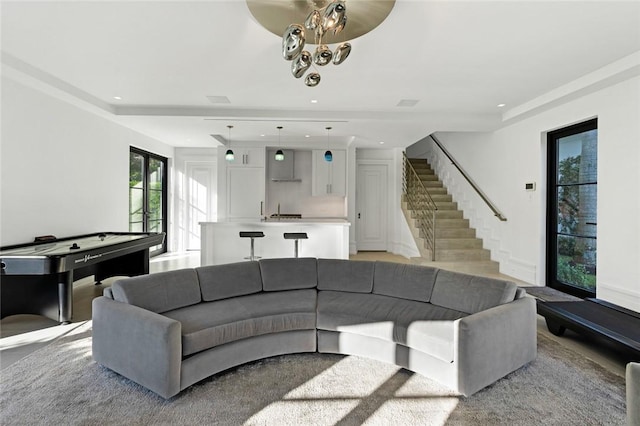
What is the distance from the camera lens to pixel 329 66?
3.76 meters

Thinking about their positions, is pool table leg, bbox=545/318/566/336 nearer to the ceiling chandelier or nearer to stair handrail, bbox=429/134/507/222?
stair handrail, bbox=429/134/507/222

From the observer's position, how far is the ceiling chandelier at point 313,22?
225 centimetres

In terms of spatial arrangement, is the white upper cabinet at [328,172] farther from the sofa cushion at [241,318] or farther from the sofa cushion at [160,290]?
the sofa cushion at [160,290]

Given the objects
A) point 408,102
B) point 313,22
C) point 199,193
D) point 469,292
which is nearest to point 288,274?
point 469,292

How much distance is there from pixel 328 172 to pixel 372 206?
A: 1608mm

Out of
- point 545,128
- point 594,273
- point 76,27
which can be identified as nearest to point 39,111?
point 76,27

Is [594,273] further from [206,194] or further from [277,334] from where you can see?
[206,194]

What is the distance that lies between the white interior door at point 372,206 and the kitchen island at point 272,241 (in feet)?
8.44

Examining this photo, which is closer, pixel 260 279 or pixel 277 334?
pixel 277 334

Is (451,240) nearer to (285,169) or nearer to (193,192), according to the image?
(285,169)

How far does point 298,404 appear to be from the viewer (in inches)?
85.1

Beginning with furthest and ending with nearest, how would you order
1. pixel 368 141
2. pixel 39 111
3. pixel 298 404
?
pixel 368 141 → pixel 39 111 → pixel 298 404

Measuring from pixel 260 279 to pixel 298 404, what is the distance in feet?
4.63

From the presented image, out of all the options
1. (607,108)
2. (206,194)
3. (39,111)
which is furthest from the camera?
(206,194)
